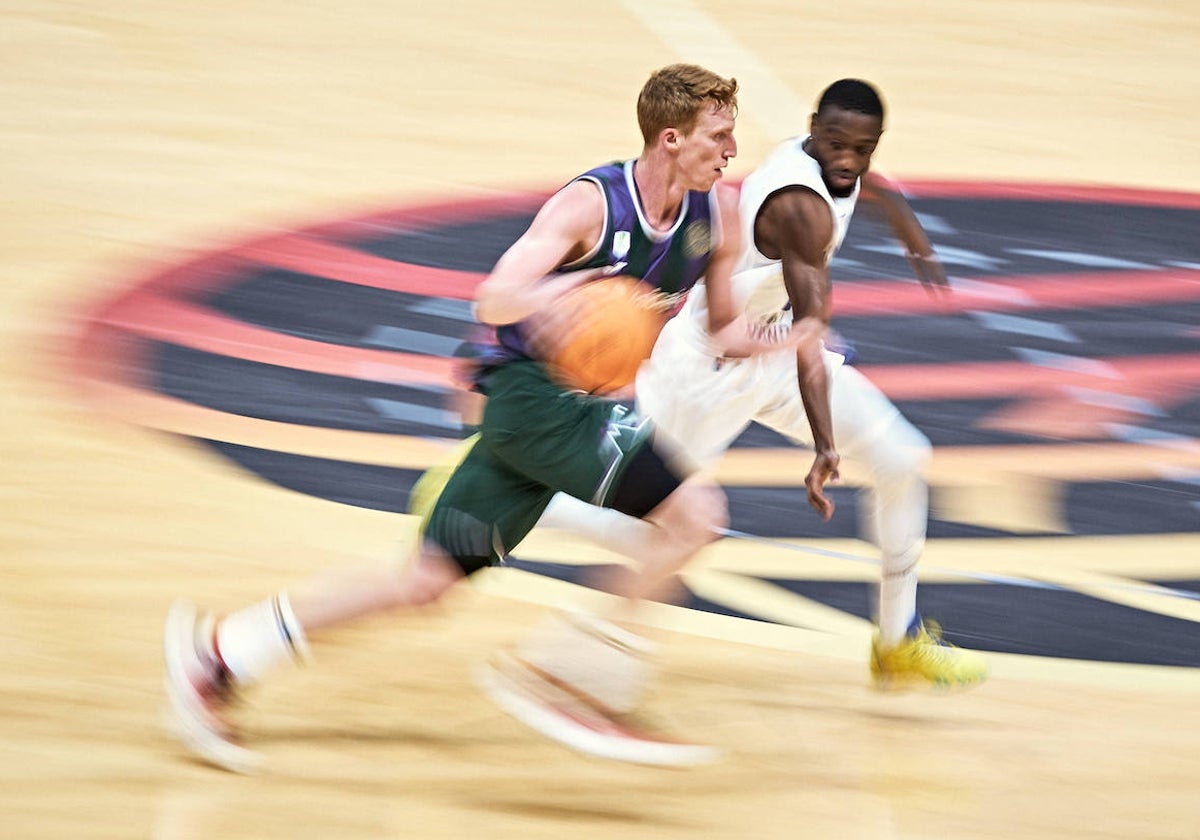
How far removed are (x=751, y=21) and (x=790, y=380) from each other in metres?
10.6

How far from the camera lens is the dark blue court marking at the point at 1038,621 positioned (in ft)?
19.6

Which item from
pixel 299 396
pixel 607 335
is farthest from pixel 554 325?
pixel 299 396

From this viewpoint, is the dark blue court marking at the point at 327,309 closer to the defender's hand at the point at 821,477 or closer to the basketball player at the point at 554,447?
the basketball player at the point at 554,447

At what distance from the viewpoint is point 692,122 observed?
483 centimetres

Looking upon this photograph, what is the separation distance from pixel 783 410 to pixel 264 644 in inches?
61.8

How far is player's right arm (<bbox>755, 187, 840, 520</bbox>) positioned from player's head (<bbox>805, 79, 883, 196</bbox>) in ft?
0.34

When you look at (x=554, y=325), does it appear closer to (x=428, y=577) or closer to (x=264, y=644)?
(x=428, y=577)

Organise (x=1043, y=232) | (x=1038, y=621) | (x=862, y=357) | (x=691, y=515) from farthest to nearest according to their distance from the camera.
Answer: (x=1043, y=232)
(x=862, y=357)
(x=1038, y=621)
(x=691, y=515)

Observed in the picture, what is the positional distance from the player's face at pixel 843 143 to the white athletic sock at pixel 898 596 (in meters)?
1.01

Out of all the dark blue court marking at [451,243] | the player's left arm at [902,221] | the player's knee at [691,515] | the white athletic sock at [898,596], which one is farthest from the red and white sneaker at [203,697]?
the dark blue court marking at [451,243]

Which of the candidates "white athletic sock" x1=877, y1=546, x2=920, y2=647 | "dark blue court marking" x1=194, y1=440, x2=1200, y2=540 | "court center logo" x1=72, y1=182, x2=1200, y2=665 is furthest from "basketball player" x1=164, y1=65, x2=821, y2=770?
"dark blue court marking" x1=194, y1=440, x2=1200, y2=540

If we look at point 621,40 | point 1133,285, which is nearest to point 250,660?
point 1133,285

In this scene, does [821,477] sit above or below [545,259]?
below

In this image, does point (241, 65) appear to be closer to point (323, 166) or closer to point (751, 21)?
point (323, 166)
